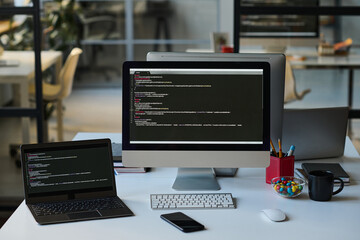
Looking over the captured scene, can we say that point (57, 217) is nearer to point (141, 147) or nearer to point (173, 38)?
point (141, 147)

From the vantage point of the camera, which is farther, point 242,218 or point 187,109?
point 187,109

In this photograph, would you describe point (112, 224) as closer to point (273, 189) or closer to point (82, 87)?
point (273, 189)

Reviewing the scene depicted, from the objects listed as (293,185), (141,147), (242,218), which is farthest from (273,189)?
(141,147)

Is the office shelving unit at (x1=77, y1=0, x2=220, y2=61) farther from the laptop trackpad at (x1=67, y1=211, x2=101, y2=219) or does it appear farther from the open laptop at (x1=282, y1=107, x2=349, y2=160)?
the laptop trackpad at (x1=67, y1=211, x2=101, y2=219)

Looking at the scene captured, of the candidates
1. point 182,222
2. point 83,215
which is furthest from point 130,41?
point 182,222

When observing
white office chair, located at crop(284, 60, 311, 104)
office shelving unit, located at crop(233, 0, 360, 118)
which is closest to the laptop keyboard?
office shelving unit, located at crop(233, 0, 360, 118)

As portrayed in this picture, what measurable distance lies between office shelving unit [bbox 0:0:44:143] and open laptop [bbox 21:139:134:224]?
184cm

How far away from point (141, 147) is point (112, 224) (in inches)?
14.7

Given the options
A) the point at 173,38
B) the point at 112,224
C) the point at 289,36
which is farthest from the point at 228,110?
the point at 173,38

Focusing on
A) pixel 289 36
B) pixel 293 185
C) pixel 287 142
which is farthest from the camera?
pixel 289 36

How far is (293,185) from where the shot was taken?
2150 millimetres

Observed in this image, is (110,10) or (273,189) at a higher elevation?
(110,10)

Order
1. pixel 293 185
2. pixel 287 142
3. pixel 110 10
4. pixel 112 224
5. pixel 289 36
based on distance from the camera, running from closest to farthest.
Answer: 1. pixel 112 224
2. pixel 293 185
3. pixel 287 142
4. pixel 289 36
5. pixel 110 10

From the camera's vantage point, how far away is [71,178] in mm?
2098
